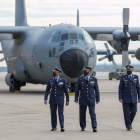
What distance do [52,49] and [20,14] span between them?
9550mm

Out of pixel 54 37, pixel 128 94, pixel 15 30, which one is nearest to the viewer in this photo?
pixel 128 94

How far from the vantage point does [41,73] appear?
25047 millimetres

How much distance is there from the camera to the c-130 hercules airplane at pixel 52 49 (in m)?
23.4

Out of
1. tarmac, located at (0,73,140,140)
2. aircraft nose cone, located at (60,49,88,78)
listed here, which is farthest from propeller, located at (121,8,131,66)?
tarmac, located at (0,73,140,140)

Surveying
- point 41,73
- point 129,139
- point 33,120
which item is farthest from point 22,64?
point 129,139

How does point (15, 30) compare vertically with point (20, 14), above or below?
below

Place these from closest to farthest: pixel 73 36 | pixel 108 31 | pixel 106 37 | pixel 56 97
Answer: pixel 56 97 → pixel 73 36 → pixel 106 37 → pixel 108 31

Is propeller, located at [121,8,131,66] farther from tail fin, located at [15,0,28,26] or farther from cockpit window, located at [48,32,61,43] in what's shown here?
tail fin, located at [15,0,28,26]

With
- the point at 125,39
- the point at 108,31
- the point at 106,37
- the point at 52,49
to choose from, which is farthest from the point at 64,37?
the point at 108,31

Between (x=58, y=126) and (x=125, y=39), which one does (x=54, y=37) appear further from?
(x=58, y=126)

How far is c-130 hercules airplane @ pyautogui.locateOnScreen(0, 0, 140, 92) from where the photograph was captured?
23375 mm

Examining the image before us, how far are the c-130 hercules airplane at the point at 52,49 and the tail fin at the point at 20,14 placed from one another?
→ 7.49 ft

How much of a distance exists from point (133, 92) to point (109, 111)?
460 centimetres

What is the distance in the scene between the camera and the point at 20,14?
32.9 m
